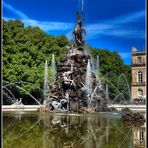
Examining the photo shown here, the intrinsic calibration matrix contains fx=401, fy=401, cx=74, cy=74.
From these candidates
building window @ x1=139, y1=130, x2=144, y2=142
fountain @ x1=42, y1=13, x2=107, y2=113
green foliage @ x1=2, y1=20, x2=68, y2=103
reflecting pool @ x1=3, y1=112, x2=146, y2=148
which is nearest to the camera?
reflecting pool @ x1=3, y1=112, x2=146, y2=148

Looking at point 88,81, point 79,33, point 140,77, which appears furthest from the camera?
point 140,77

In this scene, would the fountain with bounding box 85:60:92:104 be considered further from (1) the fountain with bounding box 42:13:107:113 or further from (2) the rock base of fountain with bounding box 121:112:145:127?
(2) the rock base of fountain with bounding box 121:112:145:127

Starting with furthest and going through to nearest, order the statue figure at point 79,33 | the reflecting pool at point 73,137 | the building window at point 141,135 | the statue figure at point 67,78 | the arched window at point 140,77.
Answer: the arched window at point 140,77 → the statue figure at point 79,33 → the statue figure at point 67,78 → the building window at point 141,135 → the reflecting pool at point 73,137

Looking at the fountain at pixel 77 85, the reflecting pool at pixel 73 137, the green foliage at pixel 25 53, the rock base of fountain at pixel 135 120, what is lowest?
the reflecting pool at pixel 73 137

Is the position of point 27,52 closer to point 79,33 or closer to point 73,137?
point 79,33

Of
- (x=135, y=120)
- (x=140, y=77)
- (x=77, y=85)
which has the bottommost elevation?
(x=135, y=120)

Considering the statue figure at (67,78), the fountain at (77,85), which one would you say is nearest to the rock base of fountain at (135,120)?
the fountain at (77,85)

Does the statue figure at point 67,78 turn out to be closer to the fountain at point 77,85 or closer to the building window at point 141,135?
the fountain at point 77,85

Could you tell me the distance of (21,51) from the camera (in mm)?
42500

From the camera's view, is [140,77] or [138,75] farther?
[140,77]

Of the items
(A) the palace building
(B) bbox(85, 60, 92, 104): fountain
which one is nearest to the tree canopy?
(B) bbox(85, 60, 92, 104): fountain

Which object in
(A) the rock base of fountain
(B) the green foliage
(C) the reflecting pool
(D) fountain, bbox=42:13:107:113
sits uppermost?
(B) the green foliage

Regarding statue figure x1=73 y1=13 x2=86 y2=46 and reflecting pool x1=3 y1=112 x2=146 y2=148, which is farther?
statue figure x1=73 y1=13 x2=86 y2=46

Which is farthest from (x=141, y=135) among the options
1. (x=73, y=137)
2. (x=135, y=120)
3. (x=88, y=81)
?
(x=88, y=81)
